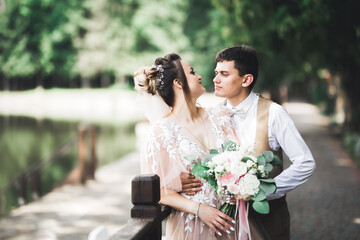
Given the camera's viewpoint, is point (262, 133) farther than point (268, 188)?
Yes

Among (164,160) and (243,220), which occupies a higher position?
(164,160)

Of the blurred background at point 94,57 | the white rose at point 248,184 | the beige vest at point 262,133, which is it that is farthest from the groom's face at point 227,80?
the blurred background at point 94,57

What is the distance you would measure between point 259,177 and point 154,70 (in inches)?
39.5

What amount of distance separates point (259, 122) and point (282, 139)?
8.7 inches

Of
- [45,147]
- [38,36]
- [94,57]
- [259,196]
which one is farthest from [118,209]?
[38,36]

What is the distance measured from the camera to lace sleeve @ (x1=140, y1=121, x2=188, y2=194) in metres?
2.55

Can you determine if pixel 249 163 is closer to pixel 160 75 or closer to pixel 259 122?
pixel 259 122

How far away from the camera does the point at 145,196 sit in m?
2.34

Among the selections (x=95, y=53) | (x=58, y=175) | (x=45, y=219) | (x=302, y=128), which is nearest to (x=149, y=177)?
(x=45, y=219)

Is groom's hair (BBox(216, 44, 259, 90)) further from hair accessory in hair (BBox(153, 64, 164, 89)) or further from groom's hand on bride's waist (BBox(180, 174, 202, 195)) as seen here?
groom's hand on bride's waist (BBox(180, 174, 202, 195))

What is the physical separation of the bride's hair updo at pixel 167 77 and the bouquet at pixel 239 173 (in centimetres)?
50

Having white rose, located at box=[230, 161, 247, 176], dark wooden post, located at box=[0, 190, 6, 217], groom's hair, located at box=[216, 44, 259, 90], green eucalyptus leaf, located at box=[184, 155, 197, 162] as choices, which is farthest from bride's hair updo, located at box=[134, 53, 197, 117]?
dark wooden post, located at box=[0, 190, 6, 217]

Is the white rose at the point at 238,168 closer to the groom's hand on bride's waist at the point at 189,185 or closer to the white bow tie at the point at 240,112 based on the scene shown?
the groom's hand on bride's waist at the point at 189,185

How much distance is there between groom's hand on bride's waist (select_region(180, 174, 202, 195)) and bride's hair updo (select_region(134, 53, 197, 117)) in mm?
452
